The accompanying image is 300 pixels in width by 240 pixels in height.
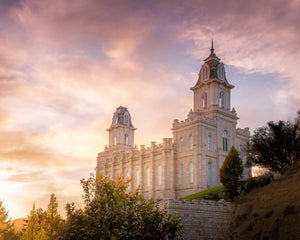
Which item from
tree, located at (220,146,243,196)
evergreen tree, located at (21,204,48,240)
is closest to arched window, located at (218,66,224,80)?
tree, located at (220,146,243,196)

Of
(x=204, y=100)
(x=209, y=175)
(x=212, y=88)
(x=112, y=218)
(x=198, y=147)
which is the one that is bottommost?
(x=112, y=218)

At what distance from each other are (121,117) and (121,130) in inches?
116

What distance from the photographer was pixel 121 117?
72.7m

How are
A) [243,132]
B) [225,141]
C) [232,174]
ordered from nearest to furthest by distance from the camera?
[232,174], [225,141], [243,132]

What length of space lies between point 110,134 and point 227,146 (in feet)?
95.7

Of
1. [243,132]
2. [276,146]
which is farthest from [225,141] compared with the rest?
[276,146]

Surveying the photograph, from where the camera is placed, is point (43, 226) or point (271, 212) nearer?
point (271, 212)

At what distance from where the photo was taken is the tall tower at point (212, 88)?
51.3 m

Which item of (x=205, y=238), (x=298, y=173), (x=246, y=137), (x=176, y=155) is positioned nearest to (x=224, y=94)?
(x=246, y=137)

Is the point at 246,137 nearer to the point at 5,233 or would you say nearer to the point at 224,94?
the point at 224,94

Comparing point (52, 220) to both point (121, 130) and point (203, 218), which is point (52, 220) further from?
point (121, 130)

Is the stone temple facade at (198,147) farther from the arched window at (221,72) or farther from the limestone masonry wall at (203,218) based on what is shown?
the limestone masonry wall at (203,218)

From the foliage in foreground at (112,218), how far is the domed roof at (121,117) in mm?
51451

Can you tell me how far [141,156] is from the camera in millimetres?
55094
